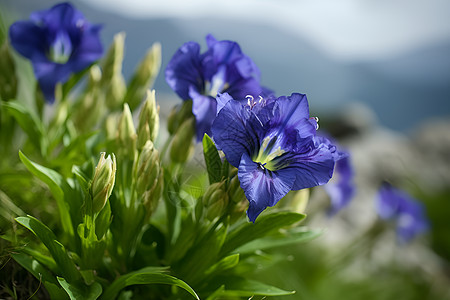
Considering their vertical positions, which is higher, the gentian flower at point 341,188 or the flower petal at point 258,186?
the flower petal at point 258,186

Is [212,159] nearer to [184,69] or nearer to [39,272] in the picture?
[184,69]

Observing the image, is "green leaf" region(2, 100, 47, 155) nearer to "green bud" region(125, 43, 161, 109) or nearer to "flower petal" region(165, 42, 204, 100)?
"green bud" region(125, 43, 161, 109)

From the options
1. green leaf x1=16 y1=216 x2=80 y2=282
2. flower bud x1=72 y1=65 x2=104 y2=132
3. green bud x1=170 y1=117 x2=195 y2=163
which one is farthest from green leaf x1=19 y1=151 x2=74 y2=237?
flower bud x1=72 y1=65 x2=104 y2=132

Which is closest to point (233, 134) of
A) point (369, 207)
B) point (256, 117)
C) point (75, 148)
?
point (256, 117)

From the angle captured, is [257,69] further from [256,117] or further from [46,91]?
[46,91]

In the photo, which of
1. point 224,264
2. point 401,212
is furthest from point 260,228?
point 401,212

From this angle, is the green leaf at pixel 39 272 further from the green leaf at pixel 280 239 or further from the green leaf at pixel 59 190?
the green leaf at pixel 280 239

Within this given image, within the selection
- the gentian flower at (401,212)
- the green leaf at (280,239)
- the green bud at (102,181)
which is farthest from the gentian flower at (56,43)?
the gentian flower at (401,212)
